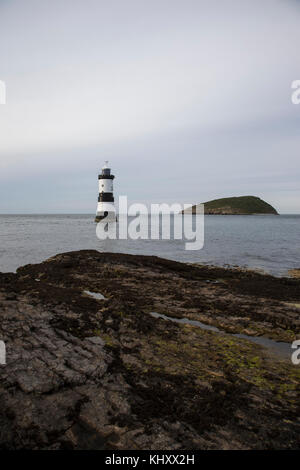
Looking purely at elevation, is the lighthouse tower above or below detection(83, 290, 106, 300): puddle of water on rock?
above

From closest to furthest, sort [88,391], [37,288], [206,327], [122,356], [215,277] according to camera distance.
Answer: [88,391] → [122,356] → [206,327] → [37,288] → [215,277]

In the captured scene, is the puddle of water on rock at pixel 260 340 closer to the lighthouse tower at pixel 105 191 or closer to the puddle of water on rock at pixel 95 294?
the puddle of water on rock at pixel 95 294

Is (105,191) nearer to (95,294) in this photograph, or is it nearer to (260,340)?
(95,294)

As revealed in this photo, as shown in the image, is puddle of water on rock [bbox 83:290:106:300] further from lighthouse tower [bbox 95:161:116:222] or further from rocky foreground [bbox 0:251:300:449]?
lighthouse tower [bbox 95:161:116:222]

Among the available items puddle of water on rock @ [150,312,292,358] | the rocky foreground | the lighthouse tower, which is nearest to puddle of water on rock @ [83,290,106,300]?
the rocky foreground

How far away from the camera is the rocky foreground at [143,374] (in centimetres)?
416

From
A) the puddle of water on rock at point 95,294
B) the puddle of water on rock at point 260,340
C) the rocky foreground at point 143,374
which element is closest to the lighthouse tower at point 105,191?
the puddle of water on rock at point 95,294

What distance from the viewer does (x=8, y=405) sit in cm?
452

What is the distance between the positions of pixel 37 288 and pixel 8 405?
800cm

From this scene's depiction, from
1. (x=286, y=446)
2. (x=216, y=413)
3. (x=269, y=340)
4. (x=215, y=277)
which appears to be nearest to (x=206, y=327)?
(x=269, y=340)

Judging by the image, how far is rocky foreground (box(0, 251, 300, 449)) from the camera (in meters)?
4.16

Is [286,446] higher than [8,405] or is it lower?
lower

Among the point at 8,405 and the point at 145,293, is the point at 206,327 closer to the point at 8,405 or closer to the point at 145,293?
the point at 145,293

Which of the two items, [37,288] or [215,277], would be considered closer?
[37,288]
